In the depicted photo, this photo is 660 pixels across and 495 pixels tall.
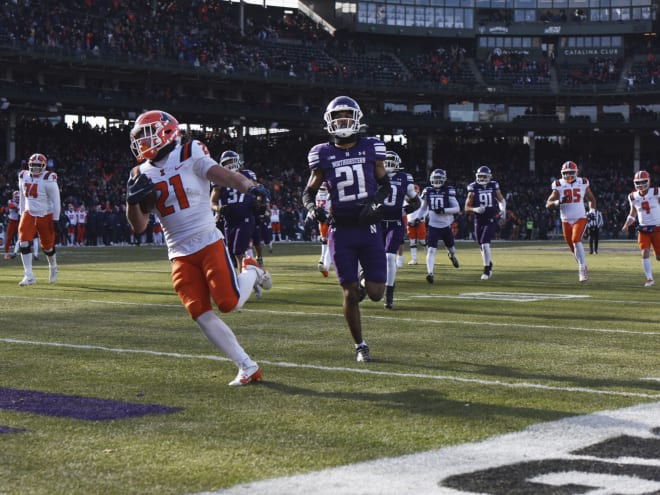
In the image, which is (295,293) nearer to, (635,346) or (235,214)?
(235,214)

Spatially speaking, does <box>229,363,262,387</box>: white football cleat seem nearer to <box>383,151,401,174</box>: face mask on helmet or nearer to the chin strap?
the chin strap

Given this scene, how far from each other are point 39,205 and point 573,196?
9.15 meters

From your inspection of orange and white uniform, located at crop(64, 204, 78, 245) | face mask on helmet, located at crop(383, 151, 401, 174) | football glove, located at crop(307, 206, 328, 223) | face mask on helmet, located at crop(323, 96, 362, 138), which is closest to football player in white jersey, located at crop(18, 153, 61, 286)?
face mask on helmet, located at crop(383, 151, 401, 174)

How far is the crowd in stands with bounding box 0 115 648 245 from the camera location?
42.8m

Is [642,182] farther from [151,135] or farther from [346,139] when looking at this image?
[151,135]

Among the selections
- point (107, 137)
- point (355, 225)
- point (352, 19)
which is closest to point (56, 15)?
point (107, 137)

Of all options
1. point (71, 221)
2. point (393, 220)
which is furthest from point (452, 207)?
point (71, 221)

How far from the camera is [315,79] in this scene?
58219 millimetres

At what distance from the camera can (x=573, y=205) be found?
17906mm

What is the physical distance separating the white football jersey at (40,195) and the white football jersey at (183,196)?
394 inches

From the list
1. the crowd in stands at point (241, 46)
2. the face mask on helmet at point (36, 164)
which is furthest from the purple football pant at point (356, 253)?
the crowd in stands at point (241, 46)

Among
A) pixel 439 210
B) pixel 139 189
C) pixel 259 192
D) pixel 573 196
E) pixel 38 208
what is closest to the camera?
pixel 139 189

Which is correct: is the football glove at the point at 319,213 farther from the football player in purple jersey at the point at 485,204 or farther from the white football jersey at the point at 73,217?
the white football jersey at the point at 73,217

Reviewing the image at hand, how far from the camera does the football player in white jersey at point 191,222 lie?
22.7 feet
